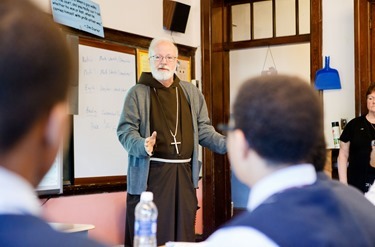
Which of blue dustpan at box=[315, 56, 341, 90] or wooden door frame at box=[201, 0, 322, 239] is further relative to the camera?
wooden door frame at box=[201, 0, 322, 239]

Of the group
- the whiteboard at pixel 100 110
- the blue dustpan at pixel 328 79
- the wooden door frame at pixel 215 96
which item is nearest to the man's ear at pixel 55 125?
the whiteboard at pixel 100 110

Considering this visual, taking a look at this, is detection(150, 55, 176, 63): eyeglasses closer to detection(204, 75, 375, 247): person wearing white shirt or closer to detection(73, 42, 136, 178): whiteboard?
detection(73, 42, 136, 178): whiteboard

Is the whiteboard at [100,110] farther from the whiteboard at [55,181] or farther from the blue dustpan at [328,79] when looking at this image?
the blue dustpan at [328,79]

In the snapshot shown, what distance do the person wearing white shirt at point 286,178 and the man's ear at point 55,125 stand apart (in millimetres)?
465

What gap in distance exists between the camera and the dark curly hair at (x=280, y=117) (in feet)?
3.29

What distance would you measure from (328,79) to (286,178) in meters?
3.31

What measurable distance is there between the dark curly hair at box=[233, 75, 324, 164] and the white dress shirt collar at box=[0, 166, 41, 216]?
0.57m

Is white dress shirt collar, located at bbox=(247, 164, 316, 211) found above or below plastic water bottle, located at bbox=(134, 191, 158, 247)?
above

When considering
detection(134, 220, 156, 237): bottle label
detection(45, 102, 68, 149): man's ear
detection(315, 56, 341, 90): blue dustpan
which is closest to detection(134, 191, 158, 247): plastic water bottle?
detection(134, 220, 156, 237): bottle label

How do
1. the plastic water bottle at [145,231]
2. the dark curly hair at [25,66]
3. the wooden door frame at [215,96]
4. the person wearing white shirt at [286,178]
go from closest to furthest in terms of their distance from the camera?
the dark curly hair at [25,66] < the person wearing white shirt at [286,178] < the plastic water bottle at [145,231] < the wooden door frame at [215,96]

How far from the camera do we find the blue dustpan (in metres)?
4.18

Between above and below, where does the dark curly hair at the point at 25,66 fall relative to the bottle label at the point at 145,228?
above

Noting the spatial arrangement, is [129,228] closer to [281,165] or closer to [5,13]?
[281,165]

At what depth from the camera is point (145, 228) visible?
6.08 ft
